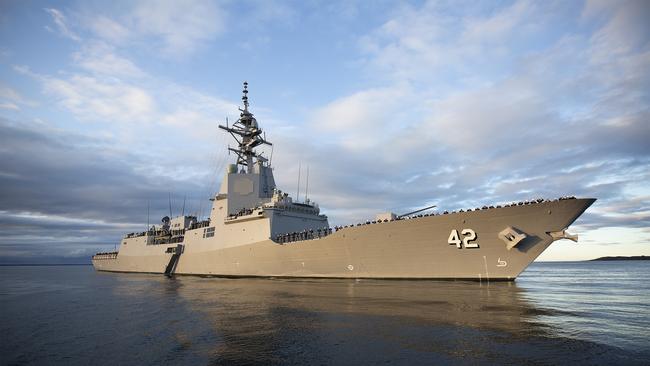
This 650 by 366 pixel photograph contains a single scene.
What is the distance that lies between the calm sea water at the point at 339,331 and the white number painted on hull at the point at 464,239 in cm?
232

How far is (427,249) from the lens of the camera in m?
18.6

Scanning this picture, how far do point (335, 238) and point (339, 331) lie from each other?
1207 cm

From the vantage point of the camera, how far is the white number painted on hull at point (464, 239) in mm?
17328

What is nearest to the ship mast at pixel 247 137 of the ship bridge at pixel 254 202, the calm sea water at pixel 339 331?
the ship bridge at pixel 254 202

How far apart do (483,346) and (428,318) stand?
9.98 feet

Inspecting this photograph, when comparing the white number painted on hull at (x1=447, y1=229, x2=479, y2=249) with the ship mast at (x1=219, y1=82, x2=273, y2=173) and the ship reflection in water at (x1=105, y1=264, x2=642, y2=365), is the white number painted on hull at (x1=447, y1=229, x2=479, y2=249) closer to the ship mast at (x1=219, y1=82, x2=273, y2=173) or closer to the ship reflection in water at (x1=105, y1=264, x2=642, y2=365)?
the ship reflection in water at (x1=105, y1=264, x2=642, y2=365)

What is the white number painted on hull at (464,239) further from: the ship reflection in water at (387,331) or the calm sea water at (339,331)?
the ship reflection in water at (387,331)

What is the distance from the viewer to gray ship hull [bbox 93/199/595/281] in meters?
16.5

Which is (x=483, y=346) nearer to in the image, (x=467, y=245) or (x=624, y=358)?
(x=624, y=358)

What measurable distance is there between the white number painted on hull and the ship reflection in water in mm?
2426

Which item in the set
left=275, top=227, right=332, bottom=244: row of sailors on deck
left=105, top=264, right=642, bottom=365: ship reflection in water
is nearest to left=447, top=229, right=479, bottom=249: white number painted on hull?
left=105, top=264, right=642, bottom=365: ship reflection in water

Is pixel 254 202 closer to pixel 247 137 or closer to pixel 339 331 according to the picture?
pixel 247 137

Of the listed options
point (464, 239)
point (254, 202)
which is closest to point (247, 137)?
point (254, 202)

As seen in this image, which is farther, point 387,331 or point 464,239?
point 464,239
